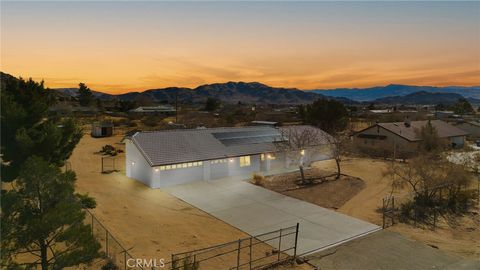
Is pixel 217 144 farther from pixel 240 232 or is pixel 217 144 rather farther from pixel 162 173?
pixel 240 232

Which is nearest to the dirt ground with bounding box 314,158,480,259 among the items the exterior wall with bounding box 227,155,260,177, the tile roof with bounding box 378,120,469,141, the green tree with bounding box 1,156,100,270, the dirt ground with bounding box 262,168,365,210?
the dirt ground with bounding box 262,168,365,210

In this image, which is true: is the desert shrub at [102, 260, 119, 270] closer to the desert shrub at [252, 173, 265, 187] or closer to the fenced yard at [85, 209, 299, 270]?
the fenced yard at [85, 209, 299, 270]

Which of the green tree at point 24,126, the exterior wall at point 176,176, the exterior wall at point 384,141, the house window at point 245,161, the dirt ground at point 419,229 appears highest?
the green tree at point 24,126

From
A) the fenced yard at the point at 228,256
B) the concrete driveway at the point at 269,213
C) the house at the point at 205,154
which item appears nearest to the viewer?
the fenced yard at the point at 228,256

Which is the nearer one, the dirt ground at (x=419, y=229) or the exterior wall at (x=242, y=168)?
the dirt ground at (x=419, y=229)

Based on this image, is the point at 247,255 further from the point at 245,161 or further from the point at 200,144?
the point at 200,144

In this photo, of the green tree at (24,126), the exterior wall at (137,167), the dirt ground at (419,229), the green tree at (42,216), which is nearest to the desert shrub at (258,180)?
the dirt ground at (419,229)

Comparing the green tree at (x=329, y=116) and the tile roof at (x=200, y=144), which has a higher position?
the green tree at (x=329, y=116)

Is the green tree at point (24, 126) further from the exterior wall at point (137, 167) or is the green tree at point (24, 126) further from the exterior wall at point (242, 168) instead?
the exterior wall at point (242, 168)
